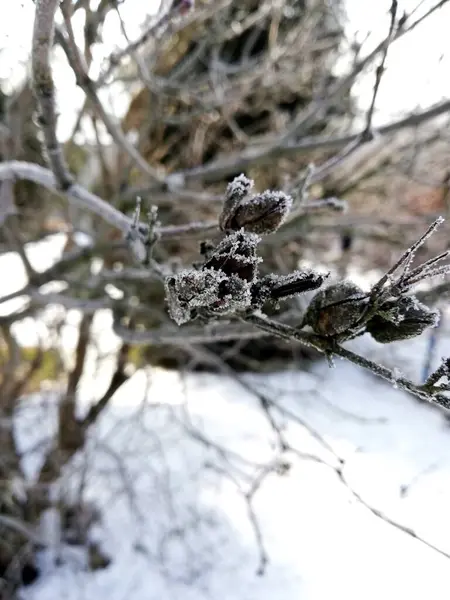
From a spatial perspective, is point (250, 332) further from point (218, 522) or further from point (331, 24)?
point (331, 24)

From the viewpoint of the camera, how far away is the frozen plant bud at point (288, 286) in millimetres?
733

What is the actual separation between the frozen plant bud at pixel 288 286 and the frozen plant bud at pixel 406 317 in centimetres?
10

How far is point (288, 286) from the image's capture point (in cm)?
74

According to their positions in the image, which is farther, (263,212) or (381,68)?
(381,68)

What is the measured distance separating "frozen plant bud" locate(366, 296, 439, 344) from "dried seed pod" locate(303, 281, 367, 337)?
35mm

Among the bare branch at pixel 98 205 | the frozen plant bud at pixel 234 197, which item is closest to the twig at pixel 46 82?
the bare branch at pixel 98 205

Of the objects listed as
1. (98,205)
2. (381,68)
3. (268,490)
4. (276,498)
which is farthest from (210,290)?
(268,490)

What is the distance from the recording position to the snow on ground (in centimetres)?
165

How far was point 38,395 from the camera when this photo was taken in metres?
5.33

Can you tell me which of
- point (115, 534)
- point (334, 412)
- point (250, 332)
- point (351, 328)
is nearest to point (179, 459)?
point (115, 534)

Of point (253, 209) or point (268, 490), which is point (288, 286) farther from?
point (268, 490)

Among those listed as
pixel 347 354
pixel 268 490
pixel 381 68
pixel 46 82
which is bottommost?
pixel 268 490

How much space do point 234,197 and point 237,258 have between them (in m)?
0.21

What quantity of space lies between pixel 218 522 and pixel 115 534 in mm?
1015
